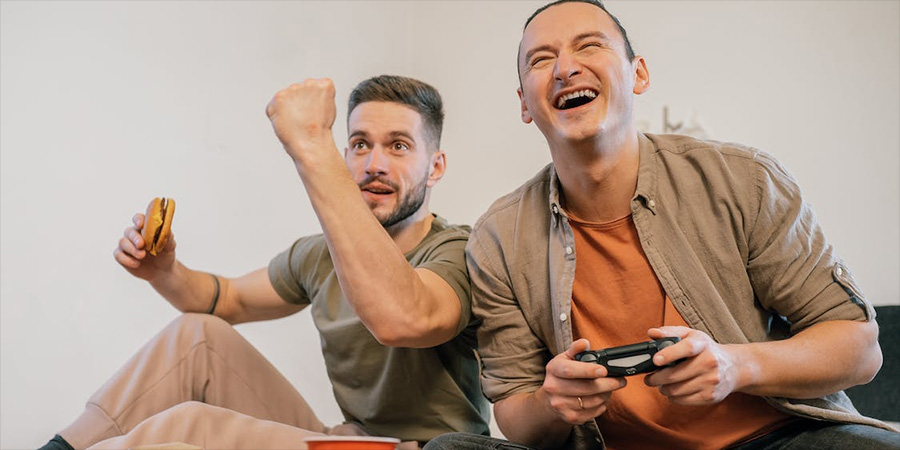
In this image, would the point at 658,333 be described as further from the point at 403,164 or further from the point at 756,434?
the point at 403,164

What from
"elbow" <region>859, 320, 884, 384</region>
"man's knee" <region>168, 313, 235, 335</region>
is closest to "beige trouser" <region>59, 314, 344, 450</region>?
"man's knee" <region>168, 313, 235, 335</region>

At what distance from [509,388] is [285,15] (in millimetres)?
1806

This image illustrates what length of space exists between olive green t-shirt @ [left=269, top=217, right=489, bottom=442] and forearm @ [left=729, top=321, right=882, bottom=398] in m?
0.53

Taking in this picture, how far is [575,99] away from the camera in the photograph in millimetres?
1282

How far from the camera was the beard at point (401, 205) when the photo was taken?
1.68 m

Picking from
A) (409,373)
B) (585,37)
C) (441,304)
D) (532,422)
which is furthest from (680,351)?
(409,373)

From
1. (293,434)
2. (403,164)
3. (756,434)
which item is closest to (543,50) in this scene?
(403,164)

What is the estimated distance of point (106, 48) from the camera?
2.16 metres

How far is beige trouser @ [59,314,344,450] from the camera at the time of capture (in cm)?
140

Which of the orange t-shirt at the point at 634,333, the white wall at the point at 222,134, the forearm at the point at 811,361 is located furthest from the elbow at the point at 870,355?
the white wall at the point at 222,134

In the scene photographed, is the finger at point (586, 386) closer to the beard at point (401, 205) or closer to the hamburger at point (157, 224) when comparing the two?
the beard at point (401, 205)

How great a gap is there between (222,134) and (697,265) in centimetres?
168

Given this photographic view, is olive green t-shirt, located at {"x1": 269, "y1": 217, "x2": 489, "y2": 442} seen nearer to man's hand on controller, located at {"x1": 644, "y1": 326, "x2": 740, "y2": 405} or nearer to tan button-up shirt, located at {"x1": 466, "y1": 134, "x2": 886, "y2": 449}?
tan button-up shirt, located at {"x1": 466, "y1": 134, "x2": 886, "y2": 449}

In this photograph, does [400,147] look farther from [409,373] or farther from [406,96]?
[409,373]
